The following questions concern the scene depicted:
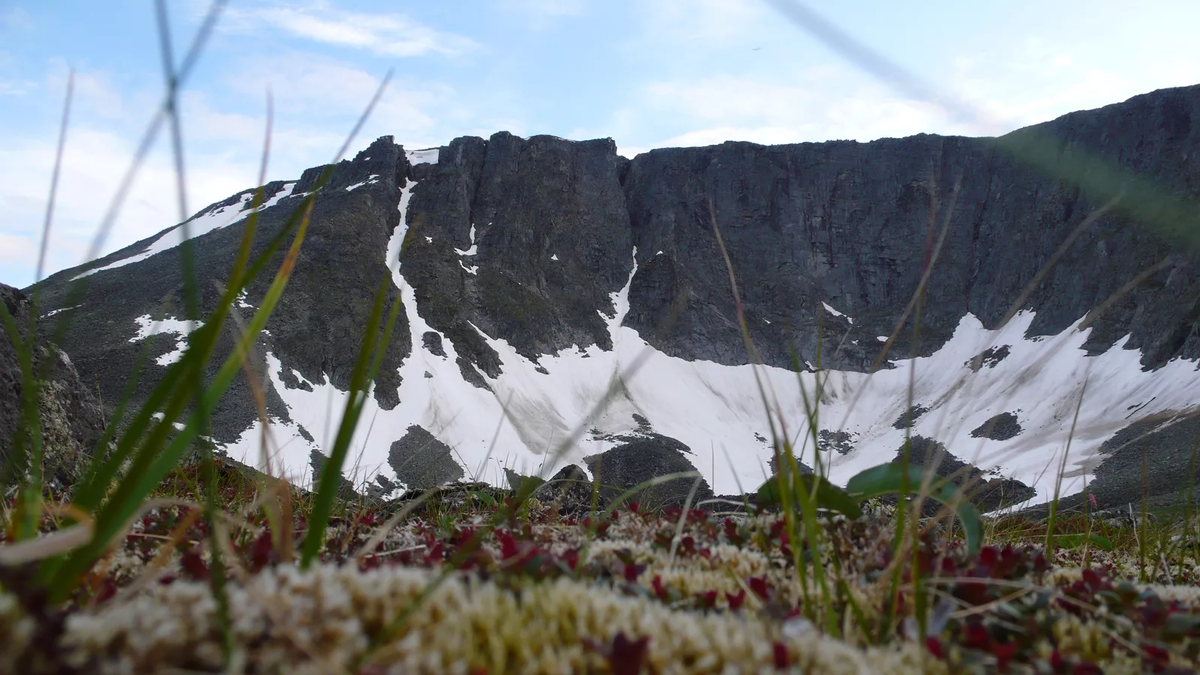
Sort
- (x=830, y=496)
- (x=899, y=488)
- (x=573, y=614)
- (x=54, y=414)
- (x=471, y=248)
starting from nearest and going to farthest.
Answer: (x=573, y=614) → (x=899, y=488) → (x=830, y=496) → (x=54, y=414) → (x=471, y=248)

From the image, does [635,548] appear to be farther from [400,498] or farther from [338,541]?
[400,498]

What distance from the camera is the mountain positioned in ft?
250

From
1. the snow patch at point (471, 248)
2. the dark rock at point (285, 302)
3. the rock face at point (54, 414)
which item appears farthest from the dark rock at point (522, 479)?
the snow patch at point (471, 248)

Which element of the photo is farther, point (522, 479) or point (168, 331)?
point (168, 331)

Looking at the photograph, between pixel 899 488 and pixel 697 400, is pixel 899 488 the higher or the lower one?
the lower one

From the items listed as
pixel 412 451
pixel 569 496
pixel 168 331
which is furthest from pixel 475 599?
pixel 168 331

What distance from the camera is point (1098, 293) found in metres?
96.8

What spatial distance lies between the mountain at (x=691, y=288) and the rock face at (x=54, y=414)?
54.6 metres

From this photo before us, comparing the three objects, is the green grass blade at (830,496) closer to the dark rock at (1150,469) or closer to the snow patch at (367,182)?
the dark rock at (1150,469)

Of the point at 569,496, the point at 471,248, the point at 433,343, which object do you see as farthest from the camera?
the point at 471,248

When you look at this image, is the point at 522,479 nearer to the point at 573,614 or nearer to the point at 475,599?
the point at 573,614

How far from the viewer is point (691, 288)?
4395 inches

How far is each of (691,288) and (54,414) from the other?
107 m

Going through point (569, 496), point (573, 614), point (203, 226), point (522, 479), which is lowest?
point (573, 614)
